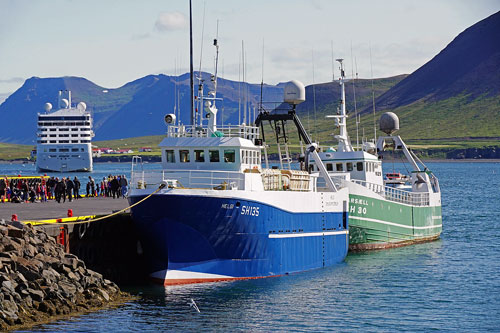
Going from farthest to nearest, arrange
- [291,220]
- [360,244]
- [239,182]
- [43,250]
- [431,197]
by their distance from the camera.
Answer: [431,197], [360,244], [291,220], [239,182], [43,250]

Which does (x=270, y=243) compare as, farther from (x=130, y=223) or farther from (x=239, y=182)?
(x=130, y=223)

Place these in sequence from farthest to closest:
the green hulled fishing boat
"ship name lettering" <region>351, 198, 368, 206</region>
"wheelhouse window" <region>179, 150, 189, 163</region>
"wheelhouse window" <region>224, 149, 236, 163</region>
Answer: the green hulled fishing boat → "ship name lettering" <region>351, 198, 368, 206</region> → "wheelhouse window" <region>179, 150, 189, 163</region> → "wheelhouse window" <region>224, 149, 236, 163</region>

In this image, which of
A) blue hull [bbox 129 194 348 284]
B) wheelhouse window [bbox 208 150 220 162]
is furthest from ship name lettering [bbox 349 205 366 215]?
wheelhouse window [bbox 208 150 220 162]

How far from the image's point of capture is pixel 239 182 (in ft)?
115

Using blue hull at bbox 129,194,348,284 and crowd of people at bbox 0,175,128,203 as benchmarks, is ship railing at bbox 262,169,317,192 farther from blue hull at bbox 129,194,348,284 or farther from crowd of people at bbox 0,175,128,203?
crowd of people at bbox 0,175,128,203

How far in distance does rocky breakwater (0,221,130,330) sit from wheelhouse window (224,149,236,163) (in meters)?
8.08

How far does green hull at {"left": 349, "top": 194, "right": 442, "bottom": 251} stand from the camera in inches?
1807

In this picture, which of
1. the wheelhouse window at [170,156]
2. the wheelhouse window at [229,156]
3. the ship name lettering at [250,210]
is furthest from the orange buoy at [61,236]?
the wheelhouse window at [229,156]

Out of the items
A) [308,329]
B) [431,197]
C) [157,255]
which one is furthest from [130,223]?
[431,197]

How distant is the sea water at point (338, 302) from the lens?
2870 cm

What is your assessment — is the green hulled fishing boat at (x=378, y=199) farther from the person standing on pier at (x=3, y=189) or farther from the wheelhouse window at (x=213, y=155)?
the person standing on pier at (x=3, y=189)

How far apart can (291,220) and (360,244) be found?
10.6 meters

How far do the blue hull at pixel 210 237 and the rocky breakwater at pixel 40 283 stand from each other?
9.57ft

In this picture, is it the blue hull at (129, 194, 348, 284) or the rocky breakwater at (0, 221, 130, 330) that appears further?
the blue hull at (129, 194, 348, 284)
